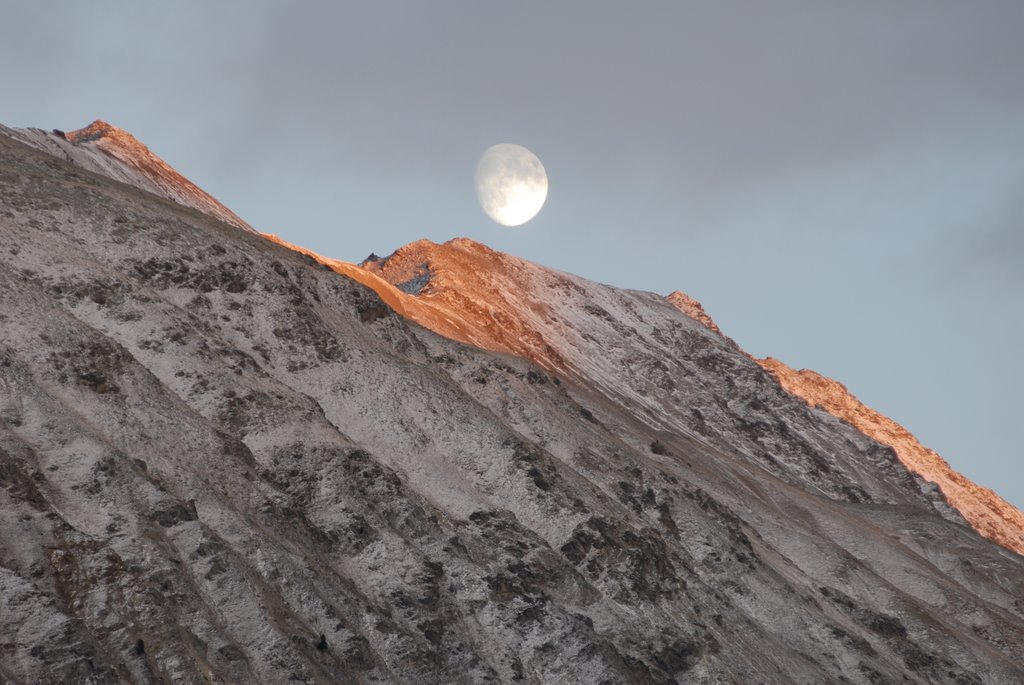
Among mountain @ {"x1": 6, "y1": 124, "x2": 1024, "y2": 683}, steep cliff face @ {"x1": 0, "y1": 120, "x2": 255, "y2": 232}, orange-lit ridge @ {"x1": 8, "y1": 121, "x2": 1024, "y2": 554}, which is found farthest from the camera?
orange-lit ridge @ {"x1": 8, "y1": 121, "x2": 1024, "y2": 554}

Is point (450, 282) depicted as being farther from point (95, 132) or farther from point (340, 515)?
point (340, 515)

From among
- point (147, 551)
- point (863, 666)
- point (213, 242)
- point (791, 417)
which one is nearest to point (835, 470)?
point (791, 417)

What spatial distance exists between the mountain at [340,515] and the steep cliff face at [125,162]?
122 ft

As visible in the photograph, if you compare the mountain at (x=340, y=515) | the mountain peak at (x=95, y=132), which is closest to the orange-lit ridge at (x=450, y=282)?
the mountain peak at (x=95, y=132)

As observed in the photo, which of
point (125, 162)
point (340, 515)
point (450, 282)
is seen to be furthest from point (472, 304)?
point (340, 515)

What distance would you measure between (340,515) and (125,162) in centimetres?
9009

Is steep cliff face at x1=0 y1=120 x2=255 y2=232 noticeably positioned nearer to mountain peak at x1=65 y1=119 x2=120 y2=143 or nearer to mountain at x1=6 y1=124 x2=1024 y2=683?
mountain peak at x1=65 y1=119 x2=120 y2=143

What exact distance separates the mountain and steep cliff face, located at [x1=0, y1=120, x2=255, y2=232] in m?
37.0

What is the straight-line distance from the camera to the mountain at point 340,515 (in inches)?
2243

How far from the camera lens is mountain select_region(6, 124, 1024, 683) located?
5697 cm

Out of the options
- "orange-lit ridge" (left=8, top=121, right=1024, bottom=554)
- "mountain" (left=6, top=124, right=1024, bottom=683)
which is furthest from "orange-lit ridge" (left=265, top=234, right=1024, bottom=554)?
"mountain" (left=6, top=124, right=1024, bottom=683)

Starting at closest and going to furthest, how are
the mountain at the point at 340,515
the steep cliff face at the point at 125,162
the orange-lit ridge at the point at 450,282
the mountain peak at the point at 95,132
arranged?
the mountain at the point at 340,515, the steep cliff face at the point at 125,162, the orange-lit ridge at the point at 450,282, the mountain peak at the point at 95,132

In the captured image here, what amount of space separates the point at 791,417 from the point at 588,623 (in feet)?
365

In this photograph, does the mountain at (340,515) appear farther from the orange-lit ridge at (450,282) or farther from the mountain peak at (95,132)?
the mountain peak at (95,132)
